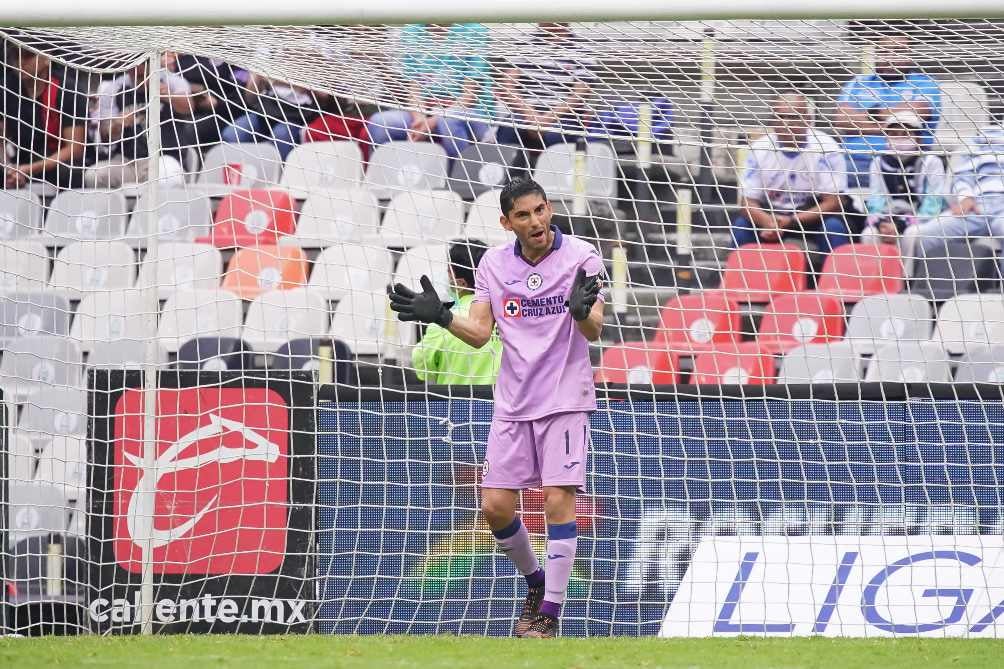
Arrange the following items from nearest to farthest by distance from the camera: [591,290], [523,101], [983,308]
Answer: [591,290] → [523,101] → [983,308]

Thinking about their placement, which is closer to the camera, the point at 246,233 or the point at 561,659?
the point at 561,659

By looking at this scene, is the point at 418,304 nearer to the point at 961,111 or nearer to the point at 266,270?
the point at 961,111

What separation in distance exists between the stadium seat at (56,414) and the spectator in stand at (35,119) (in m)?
1.03

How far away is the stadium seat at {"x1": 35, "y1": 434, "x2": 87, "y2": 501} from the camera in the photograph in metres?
6.14

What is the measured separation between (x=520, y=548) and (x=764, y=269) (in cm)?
337

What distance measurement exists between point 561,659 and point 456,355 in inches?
110

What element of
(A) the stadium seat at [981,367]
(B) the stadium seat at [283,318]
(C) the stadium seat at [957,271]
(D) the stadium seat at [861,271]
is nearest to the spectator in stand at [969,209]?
(C) the stadium seat at [957,271]

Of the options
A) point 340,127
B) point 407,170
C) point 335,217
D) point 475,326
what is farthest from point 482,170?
point 475,326

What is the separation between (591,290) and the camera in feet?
15.0

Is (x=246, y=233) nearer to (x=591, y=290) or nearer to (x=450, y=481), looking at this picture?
(x=450, y=481)

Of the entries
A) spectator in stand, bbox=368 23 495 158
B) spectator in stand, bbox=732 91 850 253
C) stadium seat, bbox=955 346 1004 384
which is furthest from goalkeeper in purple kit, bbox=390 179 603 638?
stadium seat, bbox=955 346 1004 384

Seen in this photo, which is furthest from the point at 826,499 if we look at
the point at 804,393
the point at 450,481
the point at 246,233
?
the point at 246,233

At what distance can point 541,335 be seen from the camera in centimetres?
492

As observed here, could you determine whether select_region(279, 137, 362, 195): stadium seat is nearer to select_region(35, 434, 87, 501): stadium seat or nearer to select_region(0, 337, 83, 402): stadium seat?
select_region(0, 337, 83, 402): stadium seat
